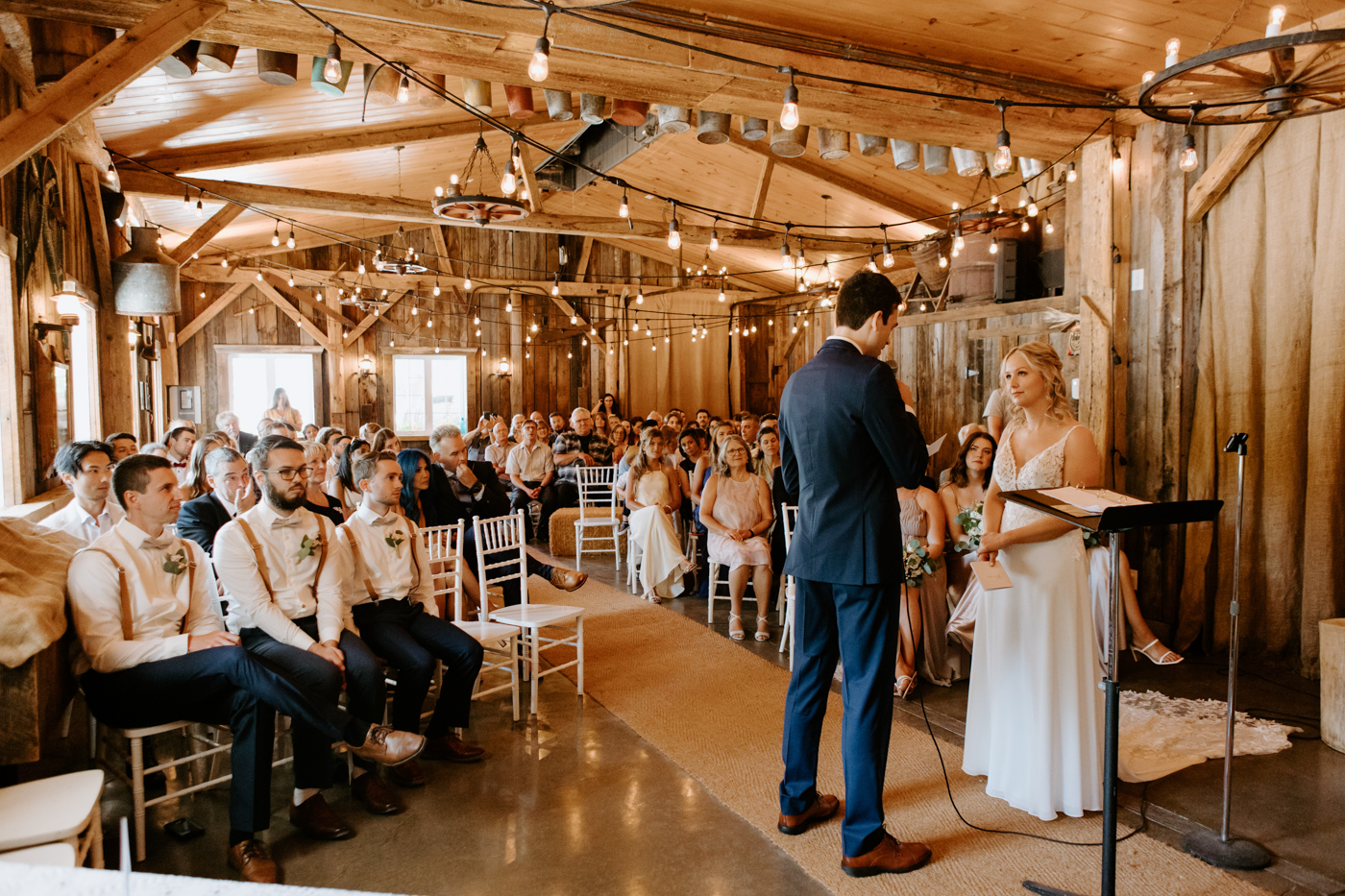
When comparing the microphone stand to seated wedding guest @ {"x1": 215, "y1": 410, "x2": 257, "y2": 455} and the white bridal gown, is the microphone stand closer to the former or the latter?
the white bridal gown

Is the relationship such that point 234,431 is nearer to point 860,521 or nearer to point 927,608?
point 927,608

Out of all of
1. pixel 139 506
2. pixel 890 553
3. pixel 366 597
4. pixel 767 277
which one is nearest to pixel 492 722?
pixel 366 597

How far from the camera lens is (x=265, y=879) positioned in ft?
8.13

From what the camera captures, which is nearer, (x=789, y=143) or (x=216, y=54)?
(x=216, y=54)

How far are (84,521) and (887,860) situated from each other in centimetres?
362

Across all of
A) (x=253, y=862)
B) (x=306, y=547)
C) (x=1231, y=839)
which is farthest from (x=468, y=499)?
(x=1231, y=839)

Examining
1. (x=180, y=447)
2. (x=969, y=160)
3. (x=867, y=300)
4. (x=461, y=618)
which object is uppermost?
(x=969, y=160)

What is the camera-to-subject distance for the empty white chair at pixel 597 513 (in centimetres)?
734

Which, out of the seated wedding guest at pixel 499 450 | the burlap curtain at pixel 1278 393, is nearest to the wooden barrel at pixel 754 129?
the burlap curtain at pixel 1278 393

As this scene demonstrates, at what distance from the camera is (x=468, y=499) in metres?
5.44

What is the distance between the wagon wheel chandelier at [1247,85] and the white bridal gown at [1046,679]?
1230 mm

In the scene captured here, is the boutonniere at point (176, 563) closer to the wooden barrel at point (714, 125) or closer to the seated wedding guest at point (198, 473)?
the seated wedding guest at point (198, 473)

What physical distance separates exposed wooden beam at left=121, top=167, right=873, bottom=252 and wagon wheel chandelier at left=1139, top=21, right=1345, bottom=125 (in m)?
4.93

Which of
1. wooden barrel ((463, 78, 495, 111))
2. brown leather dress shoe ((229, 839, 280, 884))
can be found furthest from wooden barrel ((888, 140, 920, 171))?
brown leather dress shoe ((229, 839, 280, 884))
